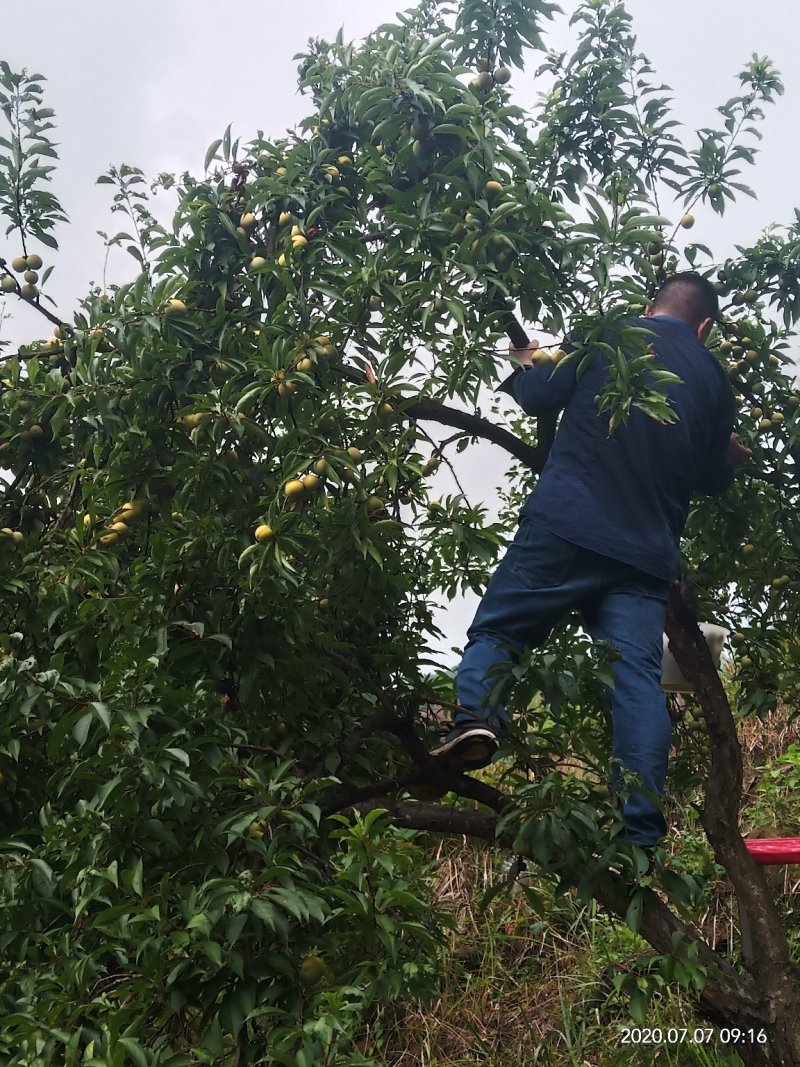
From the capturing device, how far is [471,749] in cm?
229

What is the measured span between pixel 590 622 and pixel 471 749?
0.50m

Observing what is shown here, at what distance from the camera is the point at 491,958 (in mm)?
4547

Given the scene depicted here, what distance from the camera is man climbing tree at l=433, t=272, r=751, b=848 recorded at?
2340 mm

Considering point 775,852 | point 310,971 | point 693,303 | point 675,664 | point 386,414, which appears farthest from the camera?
point 675,664

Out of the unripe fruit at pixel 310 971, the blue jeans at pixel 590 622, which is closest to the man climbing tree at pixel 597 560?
the blue jeans at pixel 590 622

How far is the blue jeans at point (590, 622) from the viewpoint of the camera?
233 centimetres

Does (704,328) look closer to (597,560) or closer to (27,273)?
(597,560)

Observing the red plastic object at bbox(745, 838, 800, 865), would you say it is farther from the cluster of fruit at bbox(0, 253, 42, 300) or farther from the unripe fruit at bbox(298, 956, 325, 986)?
the cluster of fruit at bbox(0, 253, 42, 300)

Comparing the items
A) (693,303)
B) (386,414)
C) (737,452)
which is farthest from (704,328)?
(386,414)

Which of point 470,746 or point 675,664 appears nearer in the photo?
point 470,746

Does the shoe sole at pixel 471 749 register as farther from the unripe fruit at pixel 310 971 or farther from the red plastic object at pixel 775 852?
the red plastic object at pixel 775 852

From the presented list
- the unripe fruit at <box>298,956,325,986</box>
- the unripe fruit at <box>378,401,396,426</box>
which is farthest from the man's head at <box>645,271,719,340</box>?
the unripe fruit at <box>298,956,325,986</box>

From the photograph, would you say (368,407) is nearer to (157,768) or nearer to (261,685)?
(261,685)

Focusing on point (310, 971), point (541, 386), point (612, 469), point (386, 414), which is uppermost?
point (541, 386)
